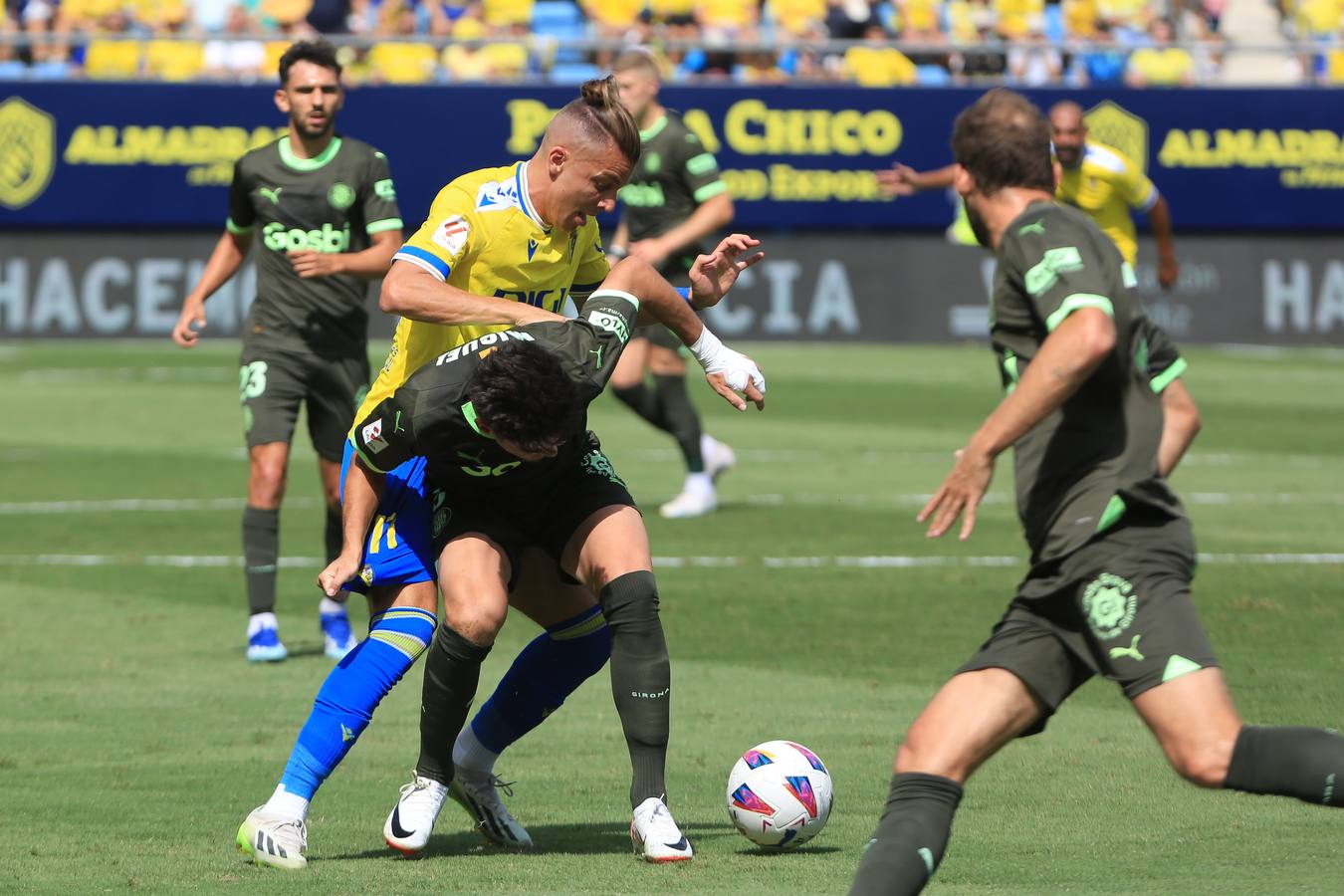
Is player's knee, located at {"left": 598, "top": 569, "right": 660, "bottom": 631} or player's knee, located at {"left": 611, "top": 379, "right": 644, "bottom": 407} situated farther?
player's knee, located at {"left": 611, "top": 379, "right": 644, "bottom": 407}

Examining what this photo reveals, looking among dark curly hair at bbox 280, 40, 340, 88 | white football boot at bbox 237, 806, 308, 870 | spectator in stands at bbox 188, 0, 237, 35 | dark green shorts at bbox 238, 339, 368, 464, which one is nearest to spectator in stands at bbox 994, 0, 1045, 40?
spectator in stands at bbox 188, 0, 237, 35

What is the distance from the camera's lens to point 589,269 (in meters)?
6.70

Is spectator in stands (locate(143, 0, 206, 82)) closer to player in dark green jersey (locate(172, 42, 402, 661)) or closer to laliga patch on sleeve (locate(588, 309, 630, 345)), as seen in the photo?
player in dark green jersey (locate(172, 42, 402, 661))

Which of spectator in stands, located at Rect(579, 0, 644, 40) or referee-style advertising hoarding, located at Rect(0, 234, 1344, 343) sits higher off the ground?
spectator in stands, located at Rect(579, 0, 644, 40)

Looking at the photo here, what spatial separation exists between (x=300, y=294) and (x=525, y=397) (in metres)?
4.57

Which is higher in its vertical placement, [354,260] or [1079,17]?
[354,260]

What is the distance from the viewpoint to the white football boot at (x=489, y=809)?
20.8 ft

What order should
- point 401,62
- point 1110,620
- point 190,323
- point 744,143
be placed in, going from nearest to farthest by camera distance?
point 1110,620 → point 190,323 → point 744,143 → point 401,62

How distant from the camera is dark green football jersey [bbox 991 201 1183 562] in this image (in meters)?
4.90

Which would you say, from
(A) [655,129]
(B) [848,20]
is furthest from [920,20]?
(A) [655,129]

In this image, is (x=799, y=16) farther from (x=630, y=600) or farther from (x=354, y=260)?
(x=630, y=600)

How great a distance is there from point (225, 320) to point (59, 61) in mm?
3920

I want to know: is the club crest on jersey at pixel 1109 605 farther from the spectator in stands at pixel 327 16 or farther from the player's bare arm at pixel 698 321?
the spectator in stands at pixel 327 16

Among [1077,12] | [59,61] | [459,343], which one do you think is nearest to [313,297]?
[459,343]
